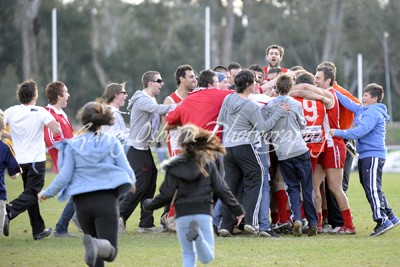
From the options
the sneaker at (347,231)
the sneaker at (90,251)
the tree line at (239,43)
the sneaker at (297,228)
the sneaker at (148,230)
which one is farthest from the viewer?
the tree line at (239,43)

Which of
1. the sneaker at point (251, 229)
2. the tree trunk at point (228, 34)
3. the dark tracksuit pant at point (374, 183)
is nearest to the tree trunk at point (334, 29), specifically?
the tree trunk at point (228, 34)

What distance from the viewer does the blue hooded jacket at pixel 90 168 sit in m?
8.27

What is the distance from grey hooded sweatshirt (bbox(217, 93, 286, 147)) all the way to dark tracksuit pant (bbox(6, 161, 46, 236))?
8.44ft

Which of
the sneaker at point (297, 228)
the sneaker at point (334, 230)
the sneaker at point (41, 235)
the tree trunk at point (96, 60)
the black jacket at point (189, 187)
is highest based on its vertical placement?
the tree trunk at point (96, 60)

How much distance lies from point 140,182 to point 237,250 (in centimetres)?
272

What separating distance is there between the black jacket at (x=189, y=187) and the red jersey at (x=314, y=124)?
160 inches

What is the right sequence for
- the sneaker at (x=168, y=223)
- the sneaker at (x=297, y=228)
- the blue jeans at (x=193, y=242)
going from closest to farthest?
the blue jeans at (x=193, y=242) → the sneaker at (x=297, y=228) → the sneaker at (x=168, y=223)

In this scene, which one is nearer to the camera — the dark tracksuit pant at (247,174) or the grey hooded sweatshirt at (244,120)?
the grey hooded sweatshirt at (244,120)

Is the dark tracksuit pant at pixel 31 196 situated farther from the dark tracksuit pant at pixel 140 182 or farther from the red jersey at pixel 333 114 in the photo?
the red jersey at pixel 333 114

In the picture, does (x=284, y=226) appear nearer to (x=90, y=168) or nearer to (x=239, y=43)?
(x=90, y=168)

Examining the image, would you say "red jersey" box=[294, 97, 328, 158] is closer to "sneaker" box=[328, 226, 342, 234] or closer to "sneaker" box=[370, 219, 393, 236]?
"sneaker" box=[328, 226, 342, 234]

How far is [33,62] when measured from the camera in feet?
179

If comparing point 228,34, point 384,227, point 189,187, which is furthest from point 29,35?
point 189,187

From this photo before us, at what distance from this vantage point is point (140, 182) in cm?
1280
